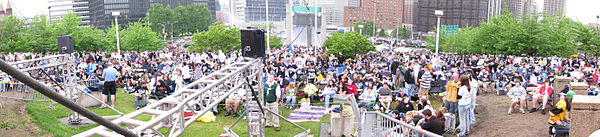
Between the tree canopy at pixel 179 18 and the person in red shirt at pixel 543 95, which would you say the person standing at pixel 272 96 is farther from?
the tree canopy at pixel 179 18

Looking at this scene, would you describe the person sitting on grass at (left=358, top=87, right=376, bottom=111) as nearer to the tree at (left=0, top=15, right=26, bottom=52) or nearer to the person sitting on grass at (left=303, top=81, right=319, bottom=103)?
the person sitting on grass at (left=303, top=81, right=319, bottom=103)

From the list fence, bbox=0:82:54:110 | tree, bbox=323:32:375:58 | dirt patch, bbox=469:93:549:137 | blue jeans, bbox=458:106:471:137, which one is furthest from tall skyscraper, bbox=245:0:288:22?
blue jeans, bbox=458:106:471:137

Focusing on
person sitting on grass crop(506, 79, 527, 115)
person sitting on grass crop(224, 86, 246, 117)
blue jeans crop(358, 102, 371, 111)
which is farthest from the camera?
person sitting on grass crop(224, 86, 246, 117)

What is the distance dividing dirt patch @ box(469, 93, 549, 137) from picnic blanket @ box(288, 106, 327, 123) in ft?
14.1

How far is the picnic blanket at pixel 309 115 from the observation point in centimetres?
1223

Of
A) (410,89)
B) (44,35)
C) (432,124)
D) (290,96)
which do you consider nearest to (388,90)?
(410,89)

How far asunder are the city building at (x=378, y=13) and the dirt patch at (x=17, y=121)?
154 meters

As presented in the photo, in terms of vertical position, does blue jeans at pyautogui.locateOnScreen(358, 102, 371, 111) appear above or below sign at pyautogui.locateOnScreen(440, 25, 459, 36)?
below

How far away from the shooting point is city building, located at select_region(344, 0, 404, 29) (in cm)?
16150

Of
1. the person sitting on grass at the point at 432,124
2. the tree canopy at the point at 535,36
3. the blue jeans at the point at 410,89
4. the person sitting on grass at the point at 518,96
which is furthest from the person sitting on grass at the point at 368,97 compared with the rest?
the tree canopy at the point at 535,36

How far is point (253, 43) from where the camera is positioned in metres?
8.20

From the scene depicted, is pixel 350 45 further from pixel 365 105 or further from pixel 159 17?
pixel 159 17

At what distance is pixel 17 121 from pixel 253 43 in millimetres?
6339

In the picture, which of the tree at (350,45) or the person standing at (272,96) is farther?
the tree at (350,45)
